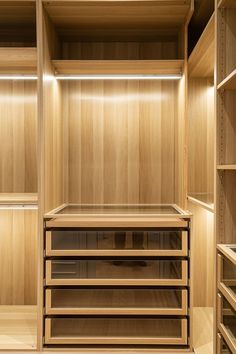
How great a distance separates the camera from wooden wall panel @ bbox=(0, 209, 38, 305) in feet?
9.87

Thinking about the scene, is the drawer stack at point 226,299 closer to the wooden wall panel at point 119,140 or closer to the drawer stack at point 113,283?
the drawer stack at point 113,283

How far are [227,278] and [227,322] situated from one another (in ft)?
0.64

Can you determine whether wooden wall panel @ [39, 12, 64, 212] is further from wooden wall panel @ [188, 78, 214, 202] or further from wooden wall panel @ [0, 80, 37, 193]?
wooden wall panel @ [188, 78, 214, 202]

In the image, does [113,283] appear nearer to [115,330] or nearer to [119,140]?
[115,330]

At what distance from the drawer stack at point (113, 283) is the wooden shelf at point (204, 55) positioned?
1.03 m

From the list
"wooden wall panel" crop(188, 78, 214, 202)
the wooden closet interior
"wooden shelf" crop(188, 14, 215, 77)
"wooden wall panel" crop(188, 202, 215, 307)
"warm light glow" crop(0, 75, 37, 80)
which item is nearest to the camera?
"wooden shelf" crop(188, 14, 215, 77)

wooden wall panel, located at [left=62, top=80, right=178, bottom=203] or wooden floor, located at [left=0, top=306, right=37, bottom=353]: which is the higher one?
wooden wall panel, located at [left=62, top=80, right=178, bottom=203]

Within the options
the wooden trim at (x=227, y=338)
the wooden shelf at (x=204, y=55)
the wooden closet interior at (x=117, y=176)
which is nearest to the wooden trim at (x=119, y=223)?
the wooden closet interior at (x=117, y=176)

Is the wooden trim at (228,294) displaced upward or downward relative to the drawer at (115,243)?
downward

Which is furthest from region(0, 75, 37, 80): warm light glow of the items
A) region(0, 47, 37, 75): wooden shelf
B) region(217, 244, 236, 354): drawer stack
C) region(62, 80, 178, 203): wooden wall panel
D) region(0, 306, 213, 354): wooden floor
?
region(217, 244, 236, 354): drawer stack

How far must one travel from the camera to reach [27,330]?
255 centimetres

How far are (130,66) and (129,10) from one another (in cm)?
35

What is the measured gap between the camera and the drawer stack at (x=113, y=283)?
2.38m

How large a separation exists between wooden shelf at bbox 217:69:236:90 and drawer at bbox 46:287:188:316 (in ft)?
4.03
